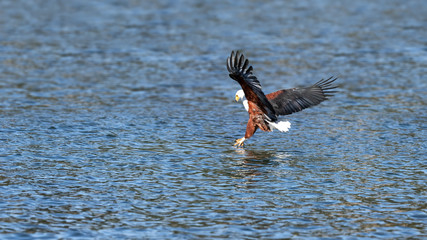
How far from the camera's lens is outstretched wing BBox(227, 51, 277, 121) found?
402 inches

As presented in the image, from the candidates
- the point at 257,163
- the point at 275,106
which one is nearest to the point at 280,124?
the point at 275,106

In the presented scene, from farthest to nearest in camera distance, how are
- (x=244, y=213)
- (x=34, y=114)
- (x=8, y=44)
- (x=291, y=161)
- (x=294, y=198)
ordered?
(x=8, y=44), (x=34, y=114), (x=291, y=161), (x=294, y=198), (x=244, y=213)

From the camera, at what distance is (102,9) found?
28.4 meters

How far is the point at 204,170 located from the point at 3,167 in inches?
113

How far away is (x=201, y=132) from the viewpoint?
1313 cm

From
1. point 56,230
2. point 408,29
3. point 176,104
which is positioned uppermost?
point 408,29

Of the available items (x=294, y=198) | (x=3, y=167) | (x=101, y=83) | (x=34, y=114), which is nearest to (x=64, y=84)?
(x=101, y=83)

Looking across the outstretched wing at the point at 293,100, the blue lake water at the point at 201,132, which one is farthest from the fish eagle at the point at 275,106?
the blue lake water at the point at 201,132

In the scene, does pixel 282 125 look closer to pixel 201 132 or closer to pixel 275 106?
pixel 275 106

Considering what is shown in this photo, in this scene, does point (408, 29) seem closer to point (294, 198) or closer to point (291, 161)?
point (291, 161)

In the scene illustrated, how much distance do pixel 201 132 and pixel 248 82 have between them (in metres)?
2.72

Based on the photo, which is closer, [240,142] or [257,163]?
[257,163]

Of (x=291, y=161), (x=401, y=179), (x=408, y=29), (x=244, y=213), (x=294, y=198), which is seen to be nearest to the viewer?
(x=244, y=213)

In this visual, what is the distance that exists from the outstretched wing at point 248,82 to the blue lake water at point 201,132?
700 mm
